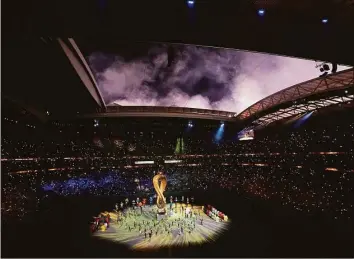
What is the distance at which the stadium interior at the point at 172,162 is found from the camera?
→ 9266 mm

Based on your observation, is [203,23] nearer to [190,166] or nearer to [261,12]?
[261,12]

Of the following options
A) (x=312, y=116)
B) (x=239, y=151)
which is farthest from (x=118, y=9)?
(x=239, y=151)

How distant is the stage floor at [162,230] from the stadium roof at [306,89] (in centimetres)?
828

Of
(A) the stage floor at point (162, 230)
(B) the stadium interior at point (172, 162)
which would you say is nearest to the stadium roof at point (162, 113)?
(B) the stadium interior at point (172, 162)

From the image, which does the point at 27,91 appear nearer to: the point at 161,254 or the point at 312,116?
the point at 161,254

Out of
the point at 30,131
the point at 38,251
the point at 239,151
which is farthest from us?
the point at 239,151

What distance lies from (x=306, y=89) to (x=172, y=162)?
2228 centimetres

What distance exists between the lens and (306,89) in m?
13.8

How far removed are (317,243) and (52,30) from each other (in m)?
12.2

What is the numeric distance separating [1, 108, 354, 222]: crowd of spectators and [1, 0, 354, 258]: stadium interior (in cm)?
13

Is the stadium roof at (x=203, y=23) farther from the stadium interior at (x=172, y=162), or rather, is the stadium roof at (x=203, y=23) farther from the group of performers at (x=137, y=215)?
the group of performers at (x=137, y=215)

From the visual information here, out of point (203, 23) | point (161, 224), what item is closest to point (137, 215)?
point (161, 224)

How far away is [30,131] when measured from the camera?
23031 millimetres

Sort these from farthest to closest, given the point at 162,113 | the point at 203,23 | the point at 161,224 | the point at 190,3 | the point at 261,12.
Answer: the point at 162,113 → the point at 161,224 → the point at 203,23 → the point at 261,12 → the point at 190,3
